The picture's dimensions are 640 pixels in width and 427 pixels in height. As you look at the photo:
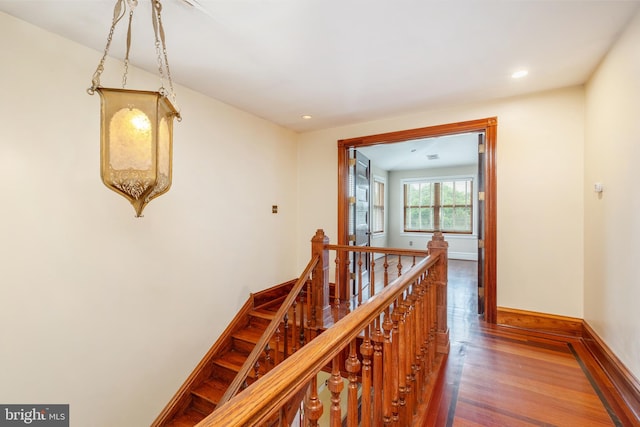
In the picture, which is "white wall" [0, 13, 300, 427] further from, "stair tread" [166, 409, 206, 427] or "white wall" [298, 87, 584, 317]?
"white wall" [298, 87, 584, 317]

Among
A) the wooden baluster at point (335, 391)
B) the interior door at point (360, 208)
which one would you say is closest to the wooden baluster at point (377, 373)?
the wooden baluster at point (335, 391)

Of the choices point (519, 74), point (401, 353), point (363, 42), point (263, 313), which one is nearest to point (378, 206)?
point (263, 313)

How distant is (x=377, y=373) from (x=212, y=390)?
232 cm

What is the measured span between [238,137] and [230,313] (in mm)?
2056

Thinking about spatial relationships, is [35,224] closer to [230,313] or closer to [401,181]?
[230,313]

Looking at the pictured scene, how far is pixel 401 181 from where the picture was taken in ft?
25.5

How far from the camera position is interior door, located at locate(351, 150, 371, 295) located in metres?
3.97

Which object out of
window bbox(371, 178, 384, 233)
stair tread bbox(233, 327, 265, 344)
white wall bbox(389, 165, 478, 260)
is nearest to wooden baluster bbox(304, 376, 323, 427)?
stair tread bbox(233, 327, 265, 344)

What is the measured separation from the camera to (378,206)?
718 centimetres

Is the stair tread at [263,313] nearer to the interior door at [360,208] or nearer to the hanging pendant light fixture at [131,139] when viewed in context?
the interior door at [360,208]

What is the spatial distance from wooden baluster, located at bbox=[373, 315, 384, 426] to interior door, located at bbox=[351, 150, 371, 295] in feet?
8.24

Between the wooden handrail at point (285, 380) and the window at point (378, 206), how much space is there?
238 inches

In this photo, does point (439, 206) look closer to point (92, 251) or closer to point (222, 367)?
point (222, 367)

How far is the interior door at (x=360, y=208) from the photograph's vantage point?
13.0 ft
